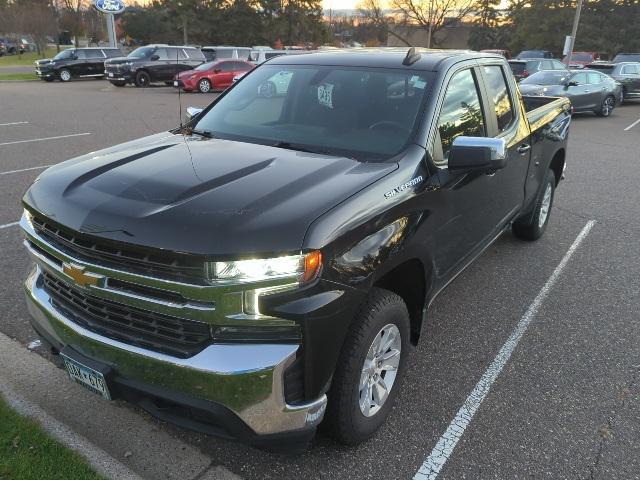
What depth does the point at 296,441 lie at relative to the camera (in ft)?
7.43

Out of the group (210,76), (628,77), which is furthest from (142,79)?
(628,77)

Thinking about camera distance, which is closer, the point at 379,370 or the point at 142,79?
the point at 379,370

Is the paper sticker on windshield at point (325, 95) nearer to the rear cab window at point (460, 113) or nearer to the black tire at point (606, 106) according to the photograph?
the rear cab window at point (460, 113)

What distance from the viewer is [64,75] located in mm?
27281

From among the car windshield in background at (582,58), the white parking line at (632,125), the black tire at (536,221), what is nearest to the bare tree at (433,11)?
the car windshield in background at (582,58)

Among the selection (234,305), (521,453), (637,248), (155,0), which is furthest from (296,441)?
(155,0)

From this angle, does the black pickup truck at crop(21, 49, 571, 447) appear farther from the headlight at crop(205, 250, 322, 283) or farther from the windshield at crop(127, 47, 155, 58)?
the windshield at crop(127, 47, 155, 58)

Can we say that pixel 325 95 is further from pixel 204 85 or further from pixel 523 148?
pixel 204 85

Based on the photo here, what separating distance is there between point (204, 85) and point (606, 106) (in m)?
15.2

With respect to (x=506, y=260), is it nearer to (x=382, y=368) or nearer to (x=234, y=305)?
(x=382, y=368)

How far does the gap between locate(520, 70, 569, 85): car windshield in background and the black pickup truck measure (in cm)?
1443

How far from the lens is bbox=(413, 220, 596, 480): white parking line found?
2.65m

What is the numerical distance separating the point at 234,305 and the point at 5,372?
198cm

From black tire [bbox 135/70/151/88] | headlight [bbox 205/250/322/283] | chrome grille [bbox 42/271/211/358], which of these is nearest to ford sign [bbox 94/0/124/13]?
black tire [bbox 135/70/151/88]
